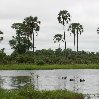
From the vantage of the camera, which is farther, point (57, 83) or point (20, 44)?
point (20, 44)

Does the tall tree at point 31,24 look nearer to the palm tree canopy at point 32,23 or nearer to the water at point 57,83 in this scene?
the palm tree canopy at point 32,23

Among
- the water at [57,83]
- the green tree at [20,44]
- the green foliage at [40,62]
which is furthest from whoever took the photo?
the green tree at [20,44]

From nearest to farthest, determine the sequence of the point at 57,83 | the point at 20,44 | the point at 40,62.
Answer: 1. the point at 57,83
2. the point at 40,62
3. the point at 20,44

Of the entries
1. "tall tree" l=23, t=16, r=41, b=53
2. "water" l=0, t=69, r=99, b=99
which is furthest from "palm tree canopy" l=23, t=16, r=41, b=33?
"water" l=0, t=69, r=99, b=99

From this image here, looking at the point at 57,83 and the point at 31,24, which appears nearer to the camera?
the point at 57,83

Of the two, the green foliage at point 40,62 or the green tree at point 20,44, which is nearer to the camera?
the green foliage at point 40,62

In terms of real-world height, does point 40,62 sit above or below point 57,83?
above

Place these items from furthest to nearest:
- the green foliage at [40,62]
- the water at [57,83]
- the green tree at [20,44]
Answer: the green tree at [20,44]
the green foliage at [40,62]
the water at [57,83]

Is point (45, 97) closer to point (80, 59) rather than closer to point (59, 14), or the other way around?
point (80, 59)

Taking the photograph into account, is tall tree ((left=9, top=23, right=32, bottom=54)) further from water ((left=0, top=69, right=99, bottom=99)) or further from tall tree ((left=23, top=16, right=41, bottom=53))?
water ((left=0, top=69, right=99, bottom=99))

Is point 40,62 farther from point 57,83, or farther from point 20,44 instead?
point 57,83

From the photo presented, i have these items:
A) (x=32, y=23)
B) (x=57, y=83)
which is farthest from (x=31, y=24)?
(x=57, y=83)

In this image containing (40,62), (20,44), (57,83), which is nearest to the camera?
(57,83)

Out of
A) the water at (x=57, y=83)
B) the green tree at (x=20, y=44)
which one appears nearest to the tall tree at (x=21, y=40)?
the green tree at (x=20, y=44)
